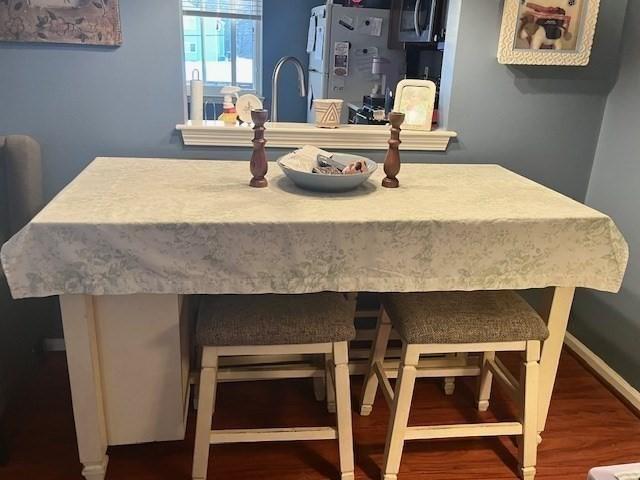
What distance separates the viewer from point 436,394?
2.18 metres

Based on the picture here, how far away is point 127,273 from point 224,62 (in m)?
3.83

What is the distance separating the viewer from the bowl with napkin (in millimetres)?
1636

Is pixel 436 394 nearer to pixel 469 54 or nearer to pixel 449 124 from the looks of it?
pixel 449 124

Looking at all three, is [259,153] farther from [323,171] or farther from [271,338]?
[271,338]

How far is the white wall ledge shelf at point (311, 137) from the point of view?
2098mm

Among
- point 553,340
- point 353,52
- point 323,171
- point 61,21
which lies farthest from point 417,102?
point 353,52

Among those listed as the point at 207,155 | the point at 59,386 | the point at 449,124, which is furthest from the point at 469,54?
the point at 59,386

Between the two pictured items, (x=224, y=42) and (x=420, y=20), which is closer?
(x=420, y=20)

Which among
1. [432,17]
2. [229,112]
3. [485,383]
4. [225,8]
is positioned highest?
[225,8]

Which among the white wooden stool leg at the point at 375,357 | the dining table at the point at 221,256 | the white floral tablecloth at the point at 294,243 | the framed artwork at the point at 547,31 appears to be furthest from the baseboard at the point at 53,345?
the framed artwork at the point at 547,31

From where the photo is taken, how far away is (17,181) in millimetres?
1904

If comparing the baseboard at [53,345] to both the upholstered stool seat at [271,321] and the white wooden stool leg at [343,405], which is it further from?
the white wooden stool leg at [343,405]

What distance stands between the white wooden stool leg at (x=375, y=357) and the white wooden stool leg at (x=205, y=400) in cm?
63

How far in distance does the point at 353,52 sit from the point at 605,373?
2.58 m
